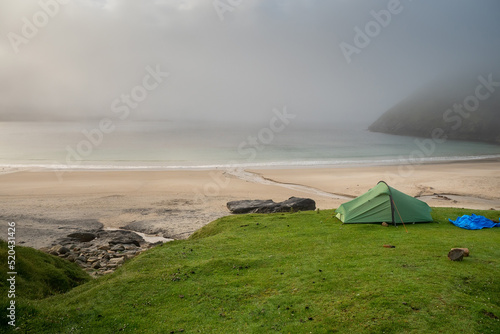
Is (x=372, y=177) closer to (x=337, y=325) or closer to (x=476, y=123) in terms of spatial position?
(x=337, y=325)

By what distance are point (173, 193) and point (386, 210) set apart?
2160cm

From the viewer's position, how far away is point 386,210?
609 inches

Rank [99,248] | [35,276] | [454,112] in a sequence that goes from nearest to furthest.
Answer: [35,276]
[99,248]
[454,112]

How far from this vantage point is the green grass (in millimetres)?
7461

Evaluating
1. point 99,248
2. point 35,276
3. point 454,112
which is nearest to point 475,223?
point 35,276

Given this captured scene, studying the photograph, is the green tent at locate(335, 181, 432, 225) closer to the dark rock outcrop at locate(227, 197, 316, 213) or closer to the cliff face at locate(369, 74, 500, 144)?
the dark rock outcrop at locate(227, 197, 316, 213)

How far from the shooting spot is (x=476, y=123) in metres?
109

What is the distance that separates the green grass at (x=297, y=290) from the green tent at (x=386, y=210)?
1.86m

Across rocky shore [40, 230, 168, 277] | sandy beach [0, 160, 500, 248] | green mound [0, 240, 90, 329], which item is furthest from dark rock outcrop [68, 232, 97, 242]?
green mound [0, 240, 90, 329]

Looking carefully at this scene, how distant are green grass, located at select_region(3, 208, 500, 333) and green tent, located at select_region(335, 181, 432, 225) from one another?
1857 millimetres
